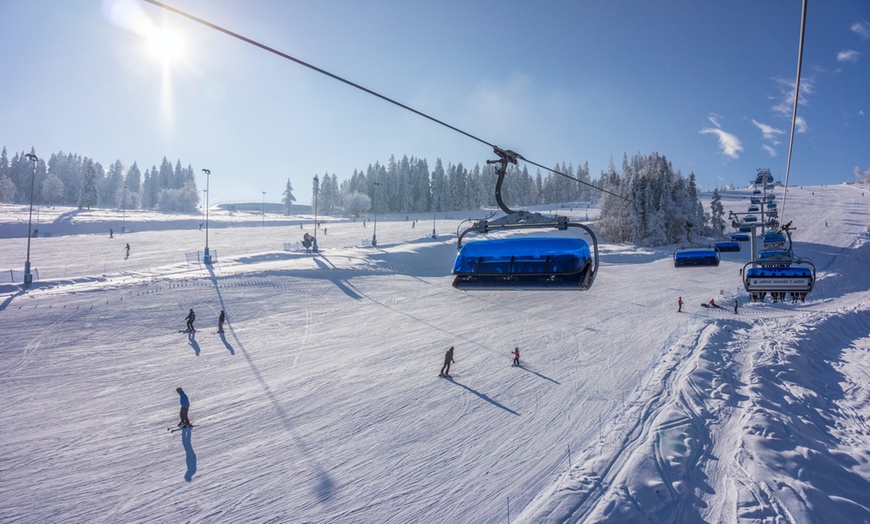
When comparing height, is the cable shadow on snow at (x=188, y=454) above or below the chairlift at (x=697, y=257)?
below

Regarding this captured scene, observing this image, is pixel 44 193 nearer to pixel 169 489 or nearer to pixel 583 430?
pixel 169 489

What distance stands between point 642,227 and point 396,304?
4655 cm

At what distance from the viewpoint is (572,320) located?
2355 cm

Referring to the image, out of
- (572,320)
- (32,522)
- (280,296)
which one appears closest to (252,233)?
(280,296)

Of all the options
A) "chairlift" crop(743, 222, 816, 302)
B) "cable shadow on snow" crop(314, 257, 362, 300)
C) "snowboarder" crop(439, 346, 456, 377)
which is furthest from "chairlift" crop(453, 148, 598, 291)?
"cable shadow on snow" crop(314, 257, 362, 300)

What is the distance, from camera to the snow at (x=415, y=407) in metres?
8.46

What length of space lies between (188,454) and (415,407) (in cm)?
655

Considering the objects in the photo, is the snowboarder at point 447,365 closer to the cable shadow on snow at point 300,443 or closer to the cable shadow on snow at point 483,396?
the cable shadow on snow at point 483,396

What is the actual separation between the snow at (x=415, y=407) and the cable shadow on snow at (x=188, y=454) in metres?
0.05

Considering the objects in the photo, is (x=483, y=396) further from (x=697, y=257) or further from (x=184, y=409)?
(x=697, y=257)

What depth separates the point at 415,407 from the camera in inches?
498

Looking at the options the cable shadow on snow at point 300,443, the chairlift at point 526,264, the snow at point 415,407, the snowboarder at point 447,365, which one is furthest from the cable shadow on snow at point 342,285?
the chairlift at point 526,264

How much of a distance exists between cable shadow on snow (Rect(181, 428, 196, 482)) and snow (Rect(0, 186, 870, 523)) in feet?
0.18

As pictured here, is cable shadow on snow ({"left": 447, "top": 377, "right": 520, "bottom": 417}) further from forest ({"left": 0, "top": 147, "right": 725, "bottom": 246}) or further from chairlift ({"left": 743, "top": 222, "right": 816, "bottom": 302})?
forest ({"left": 0, "top": 147, "right": 725, "bottom": 246})
